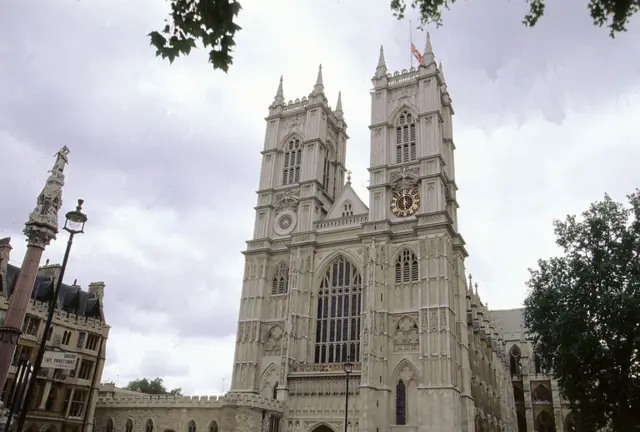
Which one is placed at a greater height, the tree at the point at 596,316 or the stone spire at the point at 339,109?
the stone spire at the point at 339,109

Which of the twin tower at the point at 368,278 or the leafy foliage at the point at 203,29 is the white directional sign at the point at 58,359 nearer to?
the leafy foliage at the point at 203,29

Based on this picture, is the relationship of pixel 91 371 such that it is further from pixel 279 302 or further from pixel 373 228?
pixel 373 228

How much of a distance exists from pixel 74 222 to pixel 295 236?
3105cm

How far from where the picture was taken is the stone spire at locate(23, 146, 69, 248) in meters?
21.0

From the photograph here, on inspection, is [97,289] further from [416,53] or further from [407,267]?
[416,53]

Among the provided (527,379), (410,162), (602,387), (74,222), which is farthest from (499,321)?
(74,222)

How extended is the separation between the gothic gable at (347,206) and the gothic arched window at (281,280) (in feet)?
19.1

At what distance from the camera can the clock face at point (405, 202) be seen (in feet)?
142

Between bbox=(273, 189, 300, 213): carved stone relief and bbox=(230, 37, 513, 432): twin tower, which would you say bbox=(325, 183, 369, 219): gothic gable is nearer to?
bbox=(230, 37, 513, 432): twin tower

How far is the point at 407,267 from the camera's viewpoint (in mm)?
41344

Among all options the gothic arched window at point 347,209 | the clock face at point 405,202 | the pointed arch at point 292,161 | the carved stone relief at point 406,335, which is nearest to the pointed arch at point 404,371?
the carved stone relief at point 406,335

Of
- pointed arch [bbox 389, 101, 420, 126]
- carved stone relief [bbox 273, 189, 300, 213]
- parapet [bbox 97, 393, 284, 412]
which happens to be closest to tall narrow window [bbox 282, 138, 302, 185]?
carved stone relief [bbox 273, 189, 300, 213]

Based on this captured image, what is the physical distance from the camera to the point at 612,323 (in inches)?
1006

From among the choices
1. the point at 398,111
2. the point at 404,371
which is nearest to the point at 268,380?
the point at 404,371
